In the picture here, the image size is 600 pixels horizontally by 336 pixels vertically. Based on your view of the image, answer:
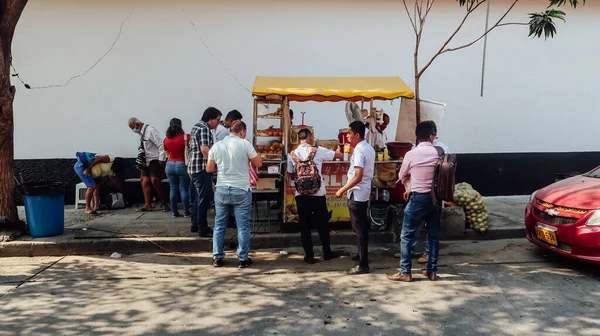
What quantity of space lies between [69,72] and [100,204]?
267 cm

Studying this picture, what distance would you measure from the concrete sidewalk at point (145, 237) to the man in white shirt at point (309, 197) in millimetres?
826

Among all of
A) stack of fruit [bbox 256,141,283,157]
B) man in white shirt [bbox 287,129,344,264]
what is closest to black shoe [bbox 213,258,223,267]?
man in white shirt [bbox 287,129,344,264]

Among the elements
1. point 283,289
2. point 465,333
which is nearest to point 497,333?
point 465,333

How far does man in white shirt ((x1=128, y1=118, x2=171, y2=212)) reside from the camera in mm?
8173

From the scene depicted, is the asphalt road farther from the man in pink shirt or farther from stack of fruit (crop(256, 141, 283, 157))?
stack of fruit (crop(256, 141, 283, 157))

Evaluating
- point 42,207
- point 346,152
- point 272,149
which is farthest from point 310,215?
point 42,207

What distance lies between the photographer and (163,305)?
459 centimetres

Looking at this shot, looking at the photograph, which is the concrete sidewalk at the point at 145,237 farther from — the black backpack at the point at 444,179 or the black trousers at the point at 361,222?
the black backpack at the point at 444,179

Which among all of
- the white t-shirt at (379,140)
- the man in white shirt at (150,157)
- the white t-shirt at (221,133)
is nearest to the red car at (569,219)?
the white t-shirt at (379,140)

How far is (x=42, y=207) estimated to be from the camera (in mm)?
6508

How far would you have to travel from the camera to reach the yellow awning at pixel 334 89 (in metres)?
6.78

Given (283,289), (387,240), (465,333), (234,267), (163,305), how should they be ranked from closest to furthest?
(465,333) < (163,305) < (283,289) < (234,267) < (387,240)

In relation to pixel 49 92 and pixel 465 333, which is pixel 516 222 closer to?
pixel 465 333

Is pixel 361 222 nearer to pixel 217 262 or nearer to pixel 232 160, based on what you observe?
pixel 232 160
